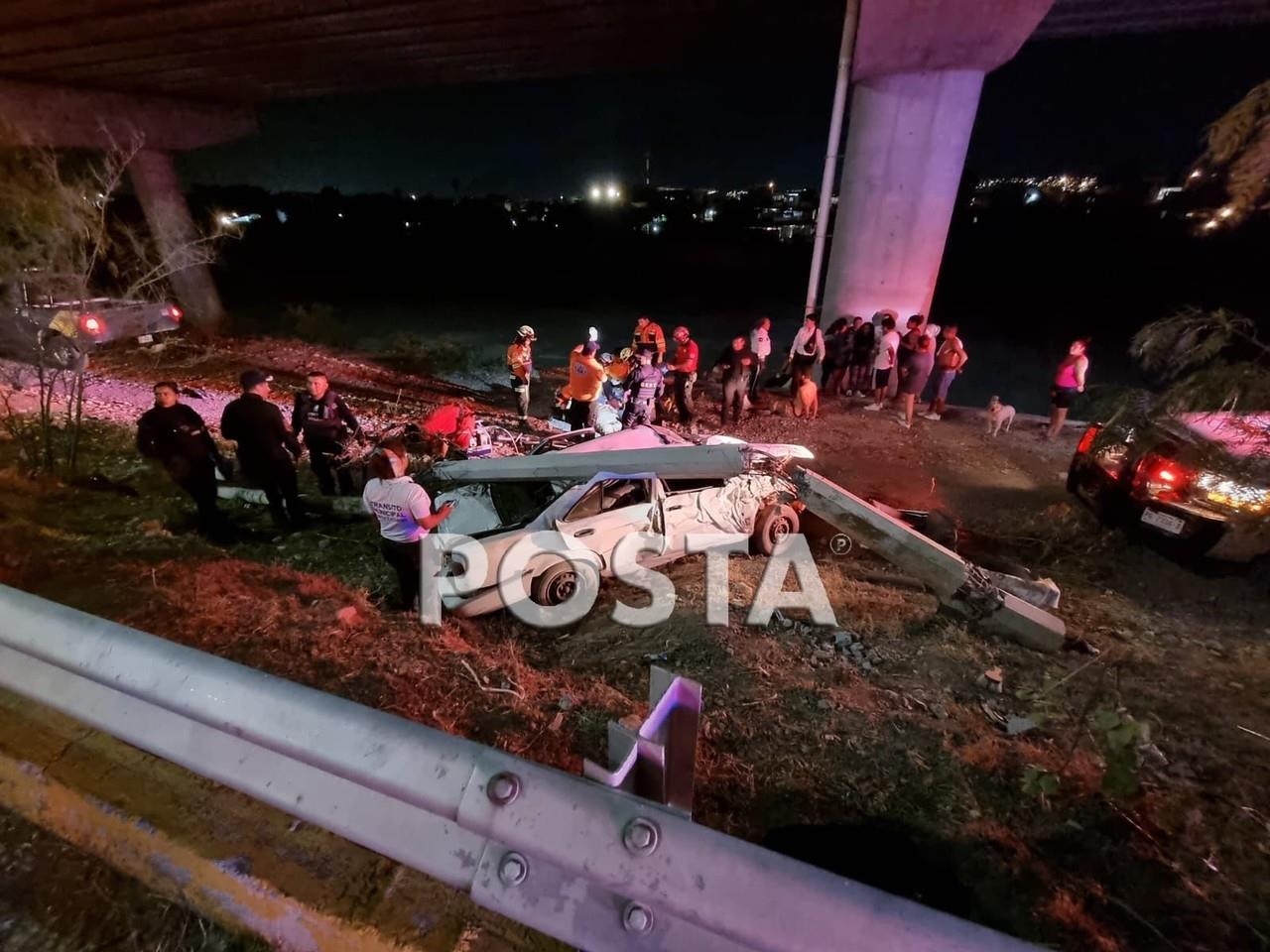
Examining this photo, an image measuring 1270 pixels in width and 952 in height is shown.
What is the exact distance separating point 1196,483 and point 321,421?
806 centimetres

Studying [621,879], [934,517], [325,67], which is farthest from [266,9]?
[621,879]

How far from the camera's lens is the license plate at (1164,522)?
539cm

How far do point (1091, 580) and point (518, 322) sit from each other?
19.8 meters

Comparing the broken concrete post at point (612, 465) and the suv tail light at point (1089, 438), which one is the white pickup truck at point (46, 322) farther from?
the suv tail light at point (1089, 438)

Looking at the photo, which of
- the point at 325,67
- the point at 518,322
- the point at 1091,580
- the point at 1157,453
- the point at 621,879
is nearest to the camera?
the point at 621,879

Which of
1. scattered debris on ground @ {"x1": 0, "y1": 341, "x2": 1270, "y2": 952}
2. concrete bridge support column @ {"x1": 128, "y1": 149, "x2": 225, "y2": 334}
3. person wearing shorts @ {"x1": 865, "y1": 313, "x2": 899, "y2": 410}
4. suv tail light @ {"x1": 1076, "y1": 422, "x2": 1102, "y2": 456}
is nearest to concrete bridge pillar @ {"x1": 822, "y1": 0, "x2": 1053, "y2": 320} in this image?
person wearing shorts @ {"x1": 865, "y1": 313, "x2": 899, "y2": 410}

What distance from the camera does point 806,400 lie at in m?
10.6

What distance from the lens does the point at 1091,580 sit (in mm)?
6055

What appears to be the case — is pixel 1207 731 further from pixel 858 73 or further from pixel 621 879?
pixel 858 73

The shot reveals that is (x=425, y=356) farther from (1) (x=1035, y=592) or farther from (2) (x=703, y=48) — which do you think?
(1) (x=1035, y=592)

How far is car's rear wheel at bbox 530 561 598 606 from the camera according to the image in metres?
5.23

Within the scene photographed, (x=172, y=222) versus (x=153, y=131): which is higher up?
(x=153, y=131)

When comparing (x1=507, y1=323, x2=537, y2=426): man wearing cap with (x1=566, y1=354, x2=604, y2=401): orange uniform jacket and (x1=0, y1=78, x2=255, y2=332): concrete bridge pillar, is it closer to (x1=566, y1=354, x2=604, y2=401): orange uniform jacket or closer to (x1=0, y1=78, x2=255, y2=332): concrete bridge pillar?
(x1=566, y1=354, x2=604, y2=401): orange uniform jacket

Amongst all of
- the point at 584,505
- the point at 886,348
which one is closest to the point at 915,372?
the point at 886,348
